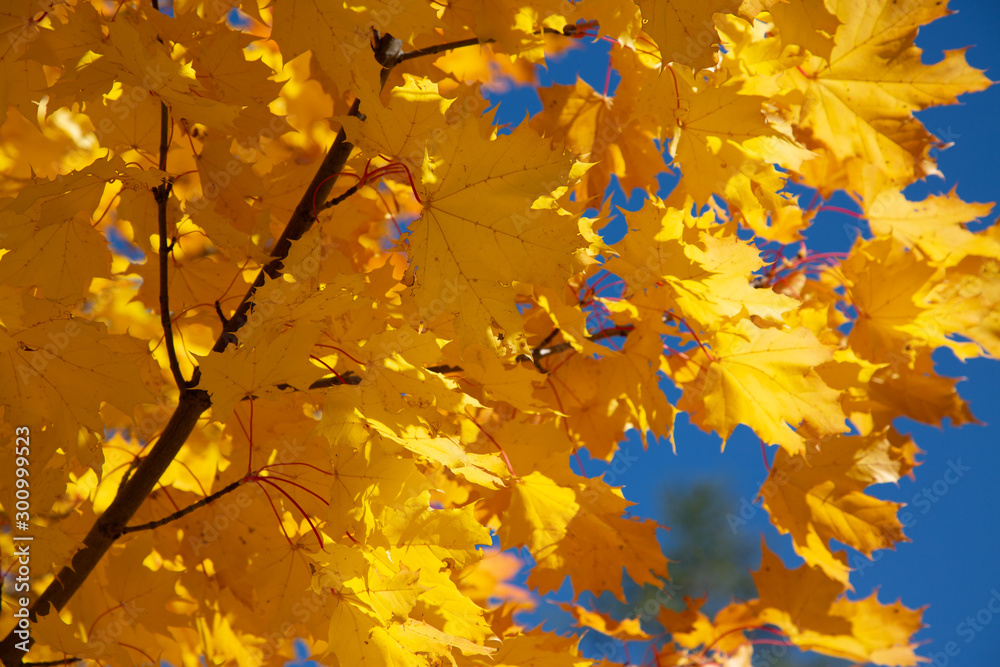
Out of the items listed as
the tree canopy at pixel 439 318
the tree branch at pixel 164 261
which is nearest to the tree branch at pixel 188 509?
the tree canopy at pixel 439 318

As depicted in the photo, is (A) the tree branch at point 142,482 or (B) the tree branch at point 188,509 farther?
(A) the tree branch at point 142,482

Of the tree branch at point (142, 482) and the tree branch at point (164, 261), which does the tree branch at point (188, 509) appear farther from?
the tree branch at point (164, 261)

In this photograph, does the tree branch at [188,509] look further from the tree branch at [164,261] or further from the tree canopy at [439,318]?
the tree branch at [164,261]

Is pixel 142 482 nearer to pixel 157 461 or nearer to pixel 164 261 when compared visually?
pixel 157 461

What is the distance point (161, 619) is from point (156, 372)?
1.86 ft

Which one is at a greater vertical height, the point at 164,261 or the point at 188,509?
the point at 164,261

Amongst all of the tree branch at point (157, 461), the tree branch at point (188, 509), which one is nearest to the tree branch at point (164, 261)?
the tree branch at point (157, 461)

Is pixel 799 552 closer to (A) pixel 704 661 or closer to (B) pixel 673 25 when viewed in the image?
(A) pixel 704 661

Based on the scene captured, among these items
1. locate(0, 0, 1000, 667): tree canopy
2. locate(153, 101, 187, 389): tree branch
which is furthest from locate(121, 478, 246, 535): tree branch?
locate(153, 101, 187, 389): tree branch

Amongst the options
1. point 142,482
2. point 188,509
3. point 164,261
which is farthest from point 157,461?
point 164,261

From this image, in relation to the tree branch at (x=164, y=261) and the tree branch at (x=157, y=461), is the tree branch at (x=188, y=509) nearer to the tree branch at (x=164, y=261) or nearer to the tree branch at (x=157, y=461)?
the tree branch at (x=157, y=461)

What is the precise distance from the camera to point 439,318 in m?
1.50

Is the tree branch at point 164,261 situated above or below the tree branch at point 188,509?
above

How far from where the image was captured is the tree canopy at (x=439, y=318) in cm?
116
